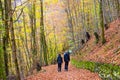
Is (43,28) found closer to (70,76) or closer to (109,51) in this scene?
(70,76)

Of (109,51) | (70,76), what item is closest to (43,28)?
(70,76)

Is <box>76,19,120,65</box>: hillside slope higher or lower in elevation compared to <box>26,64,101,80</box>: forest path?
higher

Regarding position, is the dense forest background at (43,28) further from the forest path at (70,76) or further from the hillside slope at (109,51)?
the forest path at (70,76)

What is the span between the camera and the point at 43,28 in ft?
95.8

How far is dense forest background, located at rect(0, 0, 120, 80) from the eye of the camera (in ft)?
53.8

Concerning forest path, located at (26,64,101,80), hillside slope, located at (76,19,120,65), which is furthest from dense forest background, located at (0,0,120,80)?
forest path, located at (26,64,101,80)

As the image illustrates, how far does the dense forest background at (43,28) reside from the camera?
16.4 m

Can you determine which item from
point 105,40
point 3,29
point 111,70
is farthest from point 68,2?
point 111,70

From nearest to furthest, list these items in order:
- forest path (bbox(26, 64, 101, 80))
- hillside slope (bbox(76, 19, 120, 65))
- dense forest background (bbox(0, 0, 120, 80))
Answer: hillside slope (bbox(76, 19, 120, 65)) → forest path (bbox(26, 64, 101, 80)) → dense forest background (bbox(0, 0, 120, 80))

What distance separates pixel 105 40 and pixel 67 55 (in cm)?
356

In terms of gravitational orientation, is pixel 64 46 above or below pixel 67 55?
below

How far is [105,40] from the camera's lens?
2223 cm

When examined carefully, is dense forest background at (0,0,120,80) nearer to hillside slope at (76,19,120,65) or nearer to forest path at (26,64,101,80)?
hillside slope at (76,19,120,65)

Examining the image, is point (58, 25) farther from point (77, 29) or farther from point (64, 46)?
point (77, 29)
